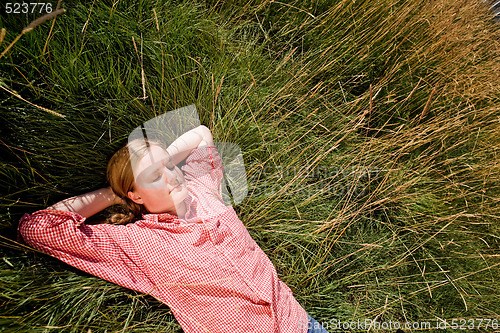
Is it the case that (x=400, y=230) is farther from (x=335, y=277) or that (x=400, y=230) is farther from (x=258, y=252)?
(x=258, y=252)

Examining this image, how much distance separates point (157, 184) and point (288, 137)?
0.92 meters

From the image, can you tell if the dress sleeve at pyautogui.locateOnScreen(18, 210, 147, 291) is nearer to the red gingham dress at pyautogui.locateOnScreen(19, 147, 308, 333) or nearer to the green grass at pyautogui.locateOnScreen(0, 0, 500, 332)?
the red gingham dress at pyautogui.locateOnScreen(19, 147, 308, 333)

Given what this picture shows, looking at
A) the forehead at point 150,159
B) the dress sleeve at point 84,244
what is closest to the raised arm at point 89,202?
the dress sleeve at point 84,244

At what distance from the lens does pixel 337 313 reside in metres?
1.82

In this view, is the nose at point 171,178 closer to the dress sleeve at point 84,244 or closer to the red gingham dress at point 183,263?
the red gingham dress at point 183,263

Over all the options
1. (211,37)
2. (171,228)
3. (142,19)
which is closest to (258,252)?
(171,228)

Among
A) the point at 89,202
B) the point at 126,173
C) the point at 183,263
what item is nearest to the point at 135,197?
the point at 126,173

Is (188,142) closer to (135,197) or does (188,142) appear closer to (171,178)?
(171,178)

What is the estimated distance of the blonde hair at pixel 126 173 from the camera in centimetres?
143

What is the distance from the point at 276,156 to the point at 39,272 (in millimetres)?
1457

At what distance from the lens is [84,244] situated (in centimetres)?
125

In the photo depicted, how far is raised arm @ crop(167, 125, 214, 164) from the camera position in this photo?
164 centimetres

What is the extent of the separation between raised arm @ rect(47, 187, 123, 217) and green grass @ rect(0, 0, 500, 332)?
125mm

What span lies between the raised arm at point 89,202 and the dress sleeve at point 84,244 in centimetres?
12
